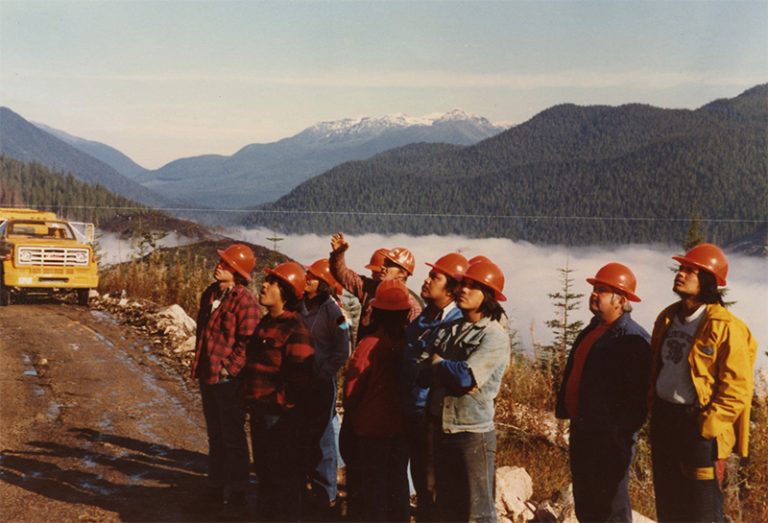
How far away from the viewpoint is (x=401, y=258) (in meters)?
6.18

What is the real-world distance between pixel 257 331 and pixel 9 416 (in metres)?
4.78

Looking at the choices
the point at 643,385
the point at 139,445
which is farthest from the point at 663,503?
the point at 139,445

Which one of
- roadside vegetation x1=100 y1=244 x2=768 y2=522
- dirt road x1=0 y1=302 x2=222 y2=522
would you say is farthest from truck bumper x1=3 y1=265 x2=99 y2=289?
roadside vegetation x1=100 y1=244 x2=768 y2=522

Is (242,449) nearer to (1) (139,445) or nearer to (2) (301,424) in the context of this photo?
(2) (301,424)

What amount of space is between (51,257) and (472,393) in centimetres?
1539

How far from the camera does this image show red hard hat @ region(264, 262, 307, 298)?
5.64 meters

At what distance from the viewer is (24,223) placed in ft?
64.0

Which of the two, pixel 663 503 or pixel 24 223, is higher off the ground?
pixel 24 223

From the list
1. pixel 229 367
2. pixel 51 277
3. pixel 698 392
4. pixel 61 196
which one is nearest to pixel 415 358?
pixel 698 392

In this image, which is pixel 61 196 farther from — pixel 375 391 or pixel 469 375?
pixel 469 375

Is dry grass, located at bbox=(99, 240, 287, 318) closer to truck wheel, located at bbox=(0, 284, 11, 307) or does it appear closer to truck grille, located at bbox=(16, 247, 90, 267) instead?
truck grille, located at bbox=(16, 247, 90, 267)

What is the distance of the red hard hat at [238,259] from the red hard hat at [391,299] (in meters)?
1.29

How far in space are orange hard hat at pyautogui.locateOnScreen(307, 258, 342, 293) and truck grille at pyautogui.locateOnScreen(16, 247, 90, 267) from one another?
12.6 m

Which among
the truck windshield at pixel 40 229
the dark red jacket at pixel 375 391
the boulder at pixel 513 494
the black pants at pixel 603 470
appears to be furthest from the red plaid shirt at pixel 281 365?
the truck windshield at pixel 40 229
